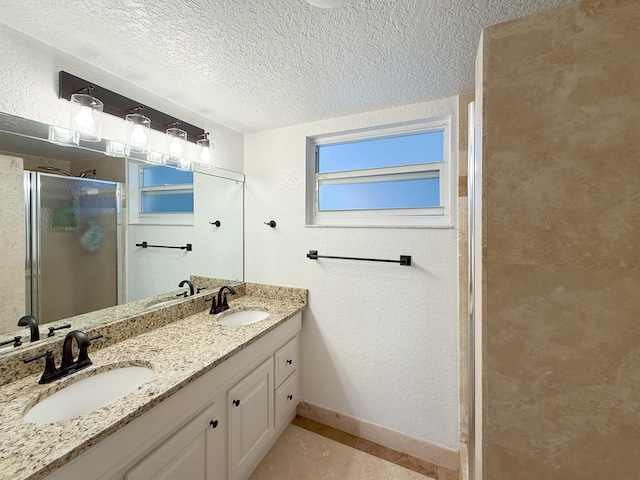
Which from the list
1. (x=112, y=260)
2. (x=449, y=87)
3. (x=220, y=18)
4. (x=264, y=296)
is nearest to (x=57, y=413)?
(x=112, y=260)

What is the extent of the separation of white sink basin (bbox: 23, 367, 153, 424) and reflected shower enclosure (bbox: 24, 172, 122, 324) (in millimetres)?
363

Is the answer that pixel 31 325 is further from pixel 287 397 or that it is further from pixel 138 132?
pixel 287 397

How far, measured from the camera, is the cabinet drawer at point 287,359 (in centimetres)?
167

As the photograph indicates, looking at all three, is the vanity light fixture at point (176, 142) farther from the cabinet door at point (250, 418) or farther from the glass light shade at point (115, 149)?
the cabinet door at point (250, 418)

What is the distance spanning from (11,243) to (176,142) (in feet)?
2.98

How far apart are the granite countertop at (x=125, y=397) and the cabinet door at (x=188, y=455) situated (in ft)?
0.67

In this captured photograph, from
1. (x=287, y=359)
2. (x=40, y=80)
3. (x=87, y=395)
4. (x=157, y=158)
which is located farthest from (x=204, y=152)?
(x=287, y=359)

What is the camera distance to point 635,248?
0.47 m

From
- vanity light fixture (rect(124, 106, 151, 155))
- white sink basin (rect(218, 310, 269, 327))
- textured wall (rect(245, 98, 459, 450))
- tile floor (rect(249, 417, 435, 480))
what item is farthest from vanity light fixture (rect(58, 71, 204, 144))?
tile floor (rect(249, 417, 435, 480))

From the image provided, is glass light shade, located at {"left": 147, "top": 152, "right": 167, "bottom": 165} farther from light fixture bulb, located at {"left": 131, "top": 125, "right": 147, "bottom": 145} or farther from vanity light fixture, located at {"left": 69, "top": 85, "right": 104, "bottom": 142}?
vanity light fixture, located at {"left": 69, "top": 85, "right": 104, "bottom": 142}

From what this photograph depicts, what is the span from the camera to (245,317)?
6.14ft

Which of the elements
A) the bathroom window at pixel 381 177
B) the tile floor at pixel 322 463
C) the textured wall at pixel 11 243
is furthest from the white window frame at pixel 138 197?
the tile floor at pixel 322 463

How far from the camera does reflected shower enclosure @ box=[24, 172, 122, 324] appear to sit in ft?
3.61

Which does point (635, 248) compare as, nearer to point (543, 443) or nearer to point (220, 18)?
point (543, 443)
